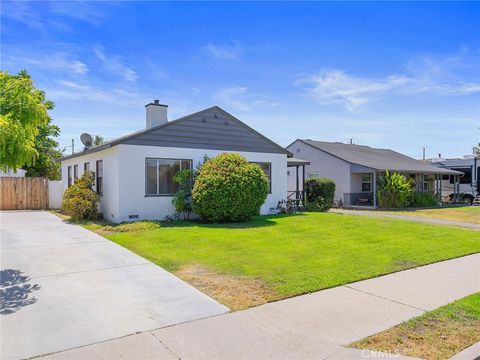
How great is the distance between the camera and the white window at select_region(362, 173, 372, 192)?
24.9m

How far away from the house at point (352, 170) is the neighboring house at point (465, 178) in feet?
2.76

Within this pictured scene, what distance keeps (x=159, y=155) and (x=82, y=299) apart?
9.16m

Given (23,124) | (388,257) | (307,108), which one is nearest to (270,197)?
(307,108)

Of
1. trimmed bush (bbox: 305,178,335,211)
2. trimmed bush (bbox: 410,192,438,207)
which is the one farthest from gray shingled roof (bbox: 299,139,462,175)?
trimmed bush (bbox: 305,178,335,211)

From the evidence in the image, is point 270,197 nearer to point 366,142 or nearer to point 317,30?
point 317,30

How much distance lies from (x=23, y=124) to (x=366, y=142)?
32.0 m

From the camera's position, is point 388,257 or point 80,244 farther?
point 80,244

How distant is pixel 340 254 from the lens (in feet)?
26.6

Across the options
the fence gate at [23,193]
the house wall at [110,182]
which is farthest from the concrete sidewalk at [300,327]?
the fence gate at [23,193]

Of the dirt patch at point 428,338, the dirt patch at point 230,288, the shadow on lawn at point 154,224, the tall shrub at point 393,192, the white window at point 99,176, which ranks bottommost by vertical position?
the dirt patch at point 428,338

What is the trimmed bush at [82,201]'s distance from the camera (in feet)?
44.3

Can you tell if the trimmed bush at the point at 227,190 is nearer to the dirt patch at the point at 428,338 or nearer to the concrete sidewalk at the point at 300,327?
the concrete sidewalk at the point at 300,327

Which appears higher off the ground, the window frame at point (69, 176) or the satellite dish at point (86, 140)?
the satellite dish at point (86, 140)

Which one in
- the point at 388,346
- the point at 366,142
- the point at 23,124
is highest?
the point at 366,142
